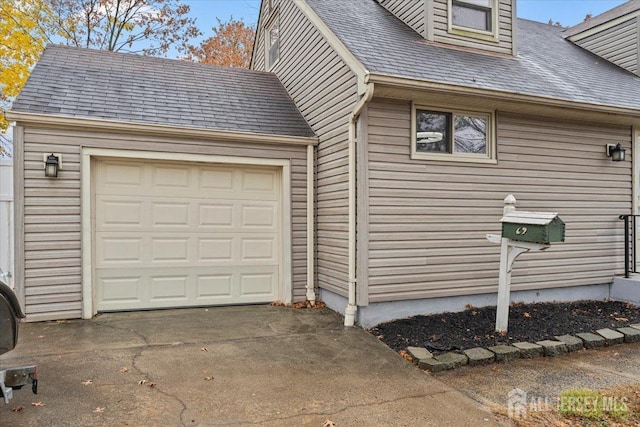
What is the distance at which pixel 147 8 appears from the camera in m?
15.1

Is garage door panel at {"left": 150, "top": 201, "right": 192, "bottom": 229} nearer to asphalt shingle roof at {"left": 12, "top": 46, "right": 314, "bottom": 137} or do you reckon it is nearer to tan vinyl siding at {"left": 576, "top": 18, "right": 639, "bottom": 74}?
asphalt shingle roof at {"left": 12, "top": 46, "right": 314, "bottom": 137}

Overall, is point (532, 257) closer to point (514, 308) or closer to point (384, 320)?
point (514, 308)

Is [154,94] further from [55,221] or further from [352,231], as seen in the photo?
[352,231]

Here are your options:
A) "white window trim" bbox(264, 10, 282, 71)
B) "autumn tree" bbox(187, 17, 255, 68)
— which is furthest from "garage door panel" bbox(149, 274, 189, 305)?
"autumn tree" bbox(187, 17, 255, 68)

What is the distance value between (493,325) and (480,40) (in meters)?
4.63

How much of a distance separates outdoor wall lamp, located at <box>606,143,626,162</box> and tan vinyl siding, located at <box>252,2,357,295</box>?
4.39 m

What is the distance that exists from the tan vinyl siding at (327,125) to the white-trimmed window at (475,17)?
2323mm

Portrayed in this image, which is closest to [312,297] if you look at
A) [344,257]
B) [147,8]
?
[344,257]

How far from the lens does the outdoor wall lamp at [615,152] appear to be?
21.3ft

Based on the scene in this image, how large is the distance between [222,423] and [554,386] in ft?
9.08

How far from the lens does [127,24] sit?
14844 mm

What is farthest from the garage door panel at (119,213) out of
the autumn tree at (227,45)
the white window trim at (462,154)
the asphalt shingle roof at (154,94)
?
the autumn tree at (227,45)

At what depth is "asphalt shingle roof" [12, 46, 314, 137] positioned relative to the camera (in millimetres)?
5574

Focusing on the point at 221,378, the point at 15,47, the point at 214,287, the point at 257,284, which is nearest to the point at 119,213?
the point at 214,287
